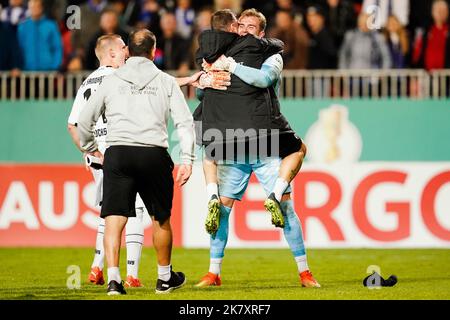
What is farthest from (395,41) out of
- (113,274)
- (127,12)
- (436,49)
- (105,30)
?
(113,274)

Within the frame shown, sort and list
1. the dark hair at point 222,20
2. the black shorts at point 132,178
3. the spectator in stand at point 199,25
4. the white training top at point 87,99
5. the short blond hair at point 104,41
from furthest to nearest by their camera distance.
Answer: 1. the spectator in stand at point 199,25
2. the short blond hair at point 104,41
3. the white training top at point 87,99
4. the dark hair at point 222,20
5. the black shorts at point 132,178

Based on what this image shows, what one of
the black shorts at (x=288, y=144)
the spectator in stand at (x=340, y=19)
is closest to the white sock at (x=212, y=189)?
the black shorts at (x=288, y=144)

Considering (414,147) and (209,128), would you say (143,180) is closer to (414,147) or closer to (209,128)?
(209,128)

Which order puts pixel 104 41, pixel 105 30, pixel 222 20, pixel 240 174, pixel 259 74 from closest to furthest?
pixel 259 74 → pixel 222 20 → pixel 240 174 → pixel 104 41 → pixel 105 30

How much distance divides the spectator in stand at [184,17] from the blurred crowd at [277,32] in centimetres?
2

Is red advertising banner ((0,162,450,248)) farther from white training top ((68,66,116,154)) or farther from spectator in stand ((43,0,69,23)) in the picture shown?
white training top ((68,66,116,154))

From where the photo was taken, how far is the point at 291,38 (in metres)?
20.0

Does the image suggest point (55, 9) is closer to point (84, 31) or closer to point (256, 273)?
point (84, 31)

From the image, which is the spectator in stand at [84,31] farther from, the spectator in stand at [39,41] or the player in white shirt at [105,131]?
the player in white shirt at [105,131]

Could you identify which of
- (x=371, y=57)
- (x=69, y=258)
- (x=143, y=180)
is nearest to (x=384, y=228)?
(x=371, y=57)

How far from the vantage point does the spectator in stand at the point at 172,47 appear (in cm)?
2020

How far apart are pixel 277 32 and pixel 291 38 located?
0.31m

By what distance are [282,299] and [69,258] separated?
6.64m
